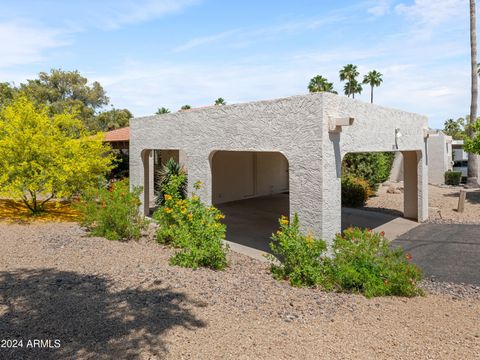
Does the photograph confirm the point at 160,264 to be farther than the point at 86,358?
Yes

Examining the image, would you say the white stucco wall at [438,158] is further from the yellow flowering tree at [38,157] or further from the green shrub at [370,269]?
the yellow flowering tree at [38,157]

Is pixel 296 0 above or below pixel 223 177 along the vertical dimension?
above

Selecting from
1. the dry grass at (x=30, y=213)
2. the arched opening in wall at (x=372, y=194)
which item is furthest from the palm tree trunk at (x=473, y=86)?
the dry grass at (x=30, y=213)

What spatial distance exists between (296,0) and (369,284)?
7.94 m

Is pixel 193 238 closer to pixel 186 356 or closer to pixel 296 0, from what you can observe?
pixel 186 356

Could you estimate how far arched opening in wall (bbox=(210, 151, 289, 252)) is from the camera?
12.8 m

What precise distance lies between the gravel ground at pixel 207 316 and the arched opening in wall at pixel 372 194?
6.86m

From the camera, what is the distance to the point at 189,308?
566 centimetres

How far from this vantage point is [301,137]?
8164 millimetres

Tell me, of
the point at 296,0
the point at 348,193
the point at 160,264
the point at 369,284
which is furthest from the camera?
the point at 348,193

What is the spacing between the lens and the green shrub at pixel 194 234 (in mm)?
8070

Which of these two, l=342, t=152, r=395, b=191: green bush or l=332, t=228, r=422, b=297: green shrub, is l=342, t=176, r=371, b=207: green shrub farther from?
l=332, t=228, r=422, b=297: green shrub

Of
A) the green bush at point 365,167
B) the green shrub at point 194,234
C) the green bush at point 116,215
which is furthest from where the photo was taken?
the green bush at point 365,167

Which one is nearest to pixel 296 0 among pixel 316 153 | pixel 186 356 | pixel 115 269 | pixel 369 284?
pixel 316 153
